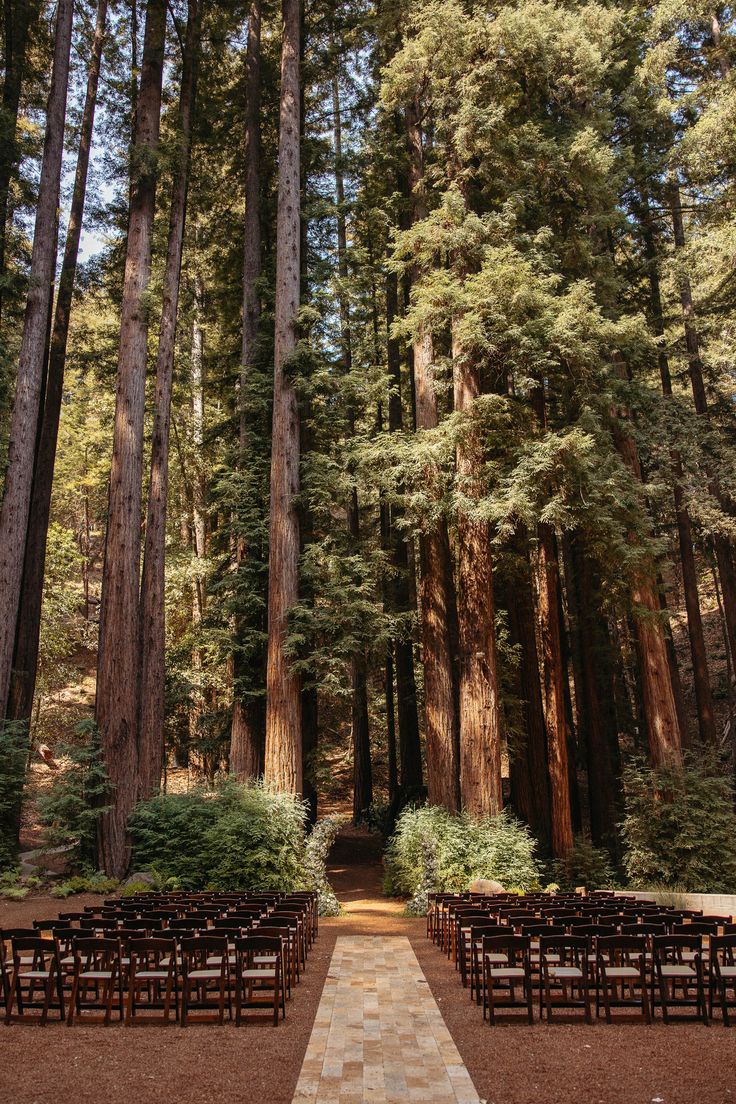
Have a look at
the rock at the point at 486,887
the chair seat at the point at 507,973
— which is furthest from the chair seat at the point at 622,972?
the rock at the point at 486,887

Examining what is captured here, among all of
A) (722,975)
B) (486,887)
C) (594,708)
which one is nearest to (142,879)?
(486,887)

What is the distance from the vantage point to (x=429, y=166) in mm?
16562

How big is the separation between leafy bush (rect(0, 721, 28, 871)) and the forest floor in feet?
30.9

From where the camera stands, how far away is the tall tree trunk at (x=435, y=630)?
1512cm

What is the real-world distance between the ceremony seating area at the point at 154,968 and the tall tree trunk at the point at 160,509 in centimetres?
698

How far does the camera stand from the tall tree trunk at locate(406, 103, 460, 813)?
15125 mm

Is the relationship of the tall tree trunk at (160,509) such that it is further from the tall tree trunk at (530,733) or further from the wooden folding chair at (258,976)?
the tall tree trunk at (530,733)

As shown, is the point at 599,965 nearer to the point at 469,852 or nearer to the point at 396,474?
the point at 469,852

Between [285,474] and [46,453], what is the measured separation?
668cm

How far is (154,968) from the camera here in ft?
23.2

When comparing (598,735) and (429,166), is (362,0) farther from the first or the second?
(598,735)

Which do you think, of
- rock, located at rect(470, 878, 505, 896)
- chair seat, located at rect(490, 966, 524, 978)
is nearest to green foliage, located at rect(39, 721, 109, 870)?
rock, located at rect(470, 878, 505, 896)

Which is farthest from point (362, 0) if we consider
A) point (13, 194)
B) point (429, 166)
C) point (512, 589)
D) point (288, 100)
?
point (512, 589)

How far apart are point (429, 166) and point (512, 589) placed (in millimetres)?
10182
